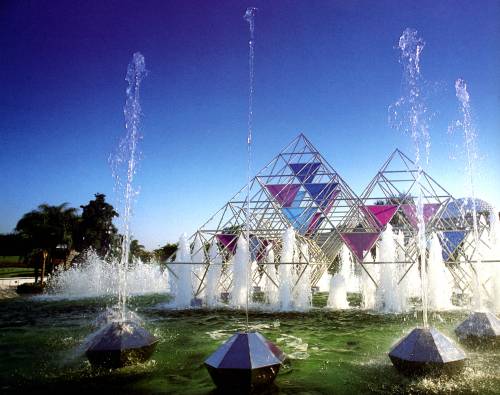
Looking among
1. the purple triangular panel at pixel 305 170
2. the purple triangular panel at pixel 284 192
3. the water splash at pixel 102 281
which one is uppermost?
the purple triangular panel at pixel 305 170

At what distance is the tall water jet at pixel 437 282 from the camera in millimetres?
19656

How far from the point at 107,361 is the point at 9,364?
2840 millimetres

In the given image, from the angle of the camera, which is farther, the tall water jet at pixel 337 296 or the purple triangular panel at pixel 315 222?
the purple triangular panel at pixel 315 222

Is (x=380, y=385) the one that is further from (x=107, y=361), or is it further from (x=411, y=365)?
(x=107, y=361)

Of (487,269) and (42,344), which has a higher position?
(487,269)

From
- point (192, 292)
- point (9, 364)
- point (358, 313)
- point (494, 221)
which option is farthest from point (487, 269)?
point (9, 364)

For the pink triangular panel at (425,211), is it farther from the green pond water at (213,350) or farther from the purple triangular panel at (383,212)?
the green pond water at (213,350)

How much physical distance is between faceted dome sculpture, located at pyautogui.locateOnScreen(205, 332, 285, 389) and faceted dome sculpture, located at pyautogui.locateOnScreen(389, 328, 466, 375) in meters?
2.25

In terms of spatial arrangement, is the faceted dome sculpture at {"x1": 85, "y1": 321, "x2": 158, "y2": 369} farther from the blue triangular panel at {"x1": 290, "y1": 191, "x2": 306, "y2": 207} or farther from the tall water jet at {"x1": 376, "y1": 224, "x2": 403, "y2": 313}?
the blue triangular panel at {"x1": 290, "y1": 191, "x2": 306, "y2": 207}

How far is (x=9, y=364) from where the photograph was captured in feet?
27.7

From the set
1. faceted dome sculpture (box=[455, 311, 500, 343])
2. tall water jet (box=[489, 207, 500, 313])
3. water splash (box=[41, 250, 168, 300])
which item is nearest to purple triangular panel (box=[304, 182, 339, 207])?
tall water jet (box=[489, 207, 500, 313])

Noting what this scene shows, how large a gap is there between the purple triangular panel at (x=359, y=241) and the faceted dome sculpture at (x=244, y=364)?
14.5m

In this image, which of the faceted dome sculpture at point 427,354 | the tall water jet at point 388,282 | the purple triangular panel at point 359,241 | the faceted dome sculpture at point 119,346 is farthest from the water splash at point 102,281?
the faceted dome sculpture at point 427,354

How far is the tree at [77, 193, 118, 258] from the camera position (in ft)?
174
